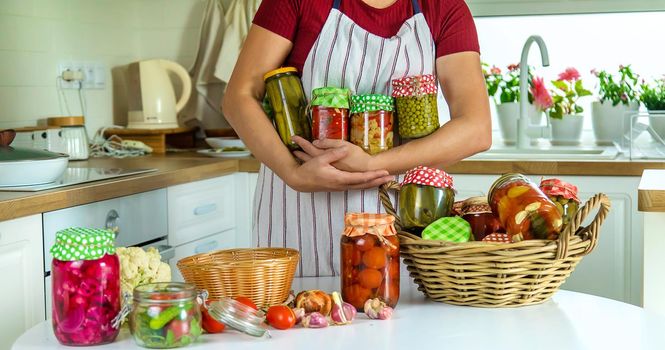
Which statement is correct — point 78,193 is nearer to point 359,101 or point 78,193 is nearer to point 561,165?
point 359,101

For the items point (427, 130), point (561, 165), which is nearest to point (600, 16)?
point (561, 165)

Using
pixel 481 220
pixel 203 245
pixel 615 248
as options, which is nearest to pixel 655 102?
pixel 615 248

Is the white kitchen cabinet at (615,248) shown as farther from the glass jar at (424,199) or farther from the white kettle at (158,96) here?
the glass jar at (424,199)

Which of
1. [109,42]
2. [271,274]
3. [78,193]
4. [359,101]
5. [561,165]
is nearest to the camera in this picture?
[271,274]

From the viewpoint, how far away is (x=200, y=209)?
2822mm

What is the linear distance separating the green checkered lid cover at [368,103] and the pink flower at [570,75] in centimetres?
205

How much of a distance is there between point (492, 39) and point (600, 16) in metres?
0.41

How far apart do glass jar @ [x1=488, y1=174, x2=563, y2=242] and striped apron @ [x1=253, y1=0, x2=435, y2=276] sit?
51cm

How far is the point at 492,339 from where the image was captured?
1105mm

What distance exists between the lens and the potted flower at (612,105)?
10.8 ft

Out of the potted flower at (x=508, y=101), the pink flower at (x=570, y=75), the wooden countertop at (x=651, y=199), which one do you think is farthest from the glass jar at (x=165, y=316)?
the pink flower at (x=570, y=75)

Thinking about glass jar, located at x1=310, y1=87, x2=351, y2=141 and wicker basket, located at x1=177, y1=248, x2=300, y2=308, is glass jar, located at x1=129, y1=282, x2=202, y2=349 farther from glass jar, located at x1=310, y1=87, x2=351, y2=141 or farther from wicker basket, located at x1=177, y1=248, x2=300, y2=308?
glass jar, located at x1=310, y1=87, x2=351, y2=141

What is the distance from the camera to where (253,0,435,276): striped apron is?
1.71 m

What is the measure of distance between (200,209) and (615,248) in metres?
1.26
